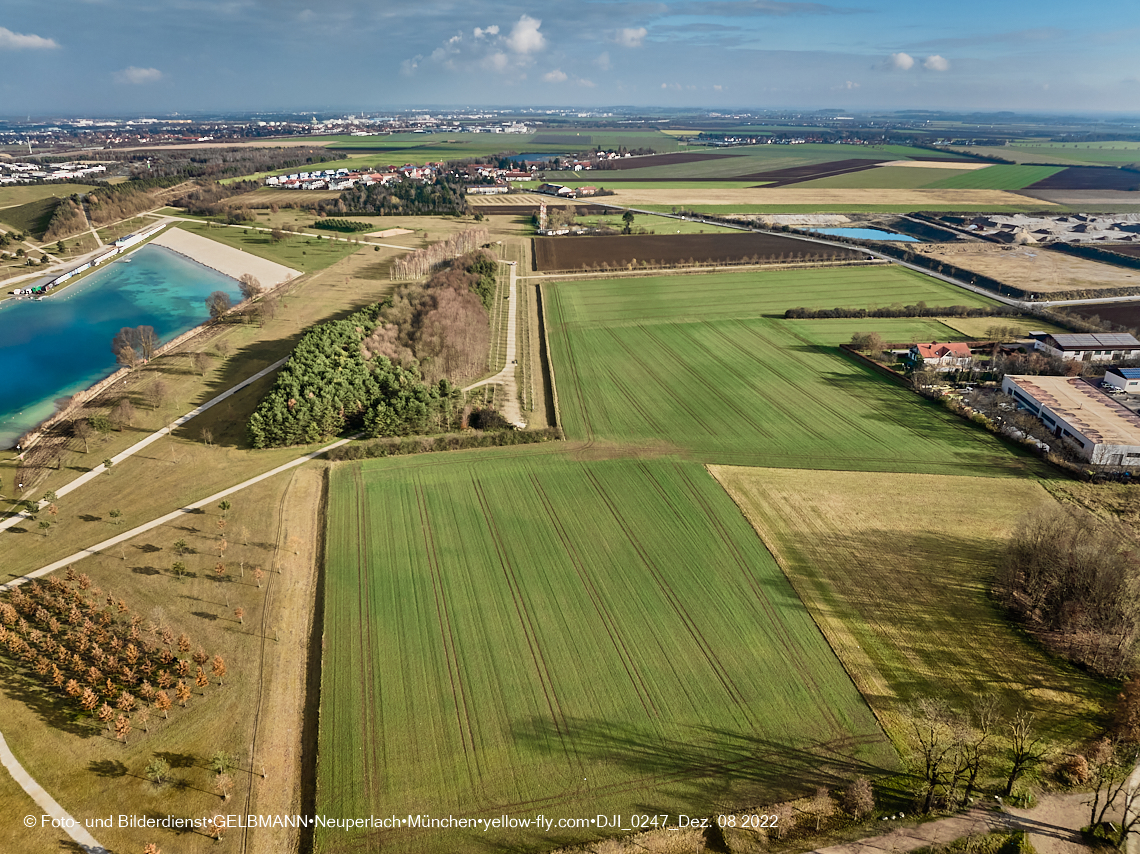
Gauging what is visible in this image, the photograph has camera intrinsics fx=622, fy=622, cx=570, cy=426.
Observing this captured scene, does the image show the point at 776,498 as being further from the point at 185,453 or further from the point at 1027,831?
the point at 185,453

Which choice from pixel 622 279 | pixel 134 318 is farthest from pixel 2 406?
pixel 622 279

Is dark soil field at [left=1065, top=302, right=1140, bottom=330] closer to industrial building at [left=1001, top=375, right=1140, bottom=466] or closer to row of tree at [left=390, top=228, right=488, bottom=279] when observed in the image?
industrial building at [left=1001, top=375, right=1140, bottom=466]

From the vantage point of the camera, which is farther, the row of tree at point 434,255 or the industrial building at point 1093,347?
the row of tree at point 434,255

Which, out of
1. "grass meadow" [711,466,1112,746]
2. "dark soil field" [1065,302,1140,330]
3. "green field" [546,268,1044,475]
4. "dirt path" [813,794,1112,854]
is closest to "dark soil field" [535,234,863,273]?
"green field" [546,268,1044,475]

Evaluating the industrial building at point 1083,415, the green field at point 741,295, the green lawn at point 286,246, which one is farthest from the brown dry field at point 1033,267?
the green lawn at point 286,246

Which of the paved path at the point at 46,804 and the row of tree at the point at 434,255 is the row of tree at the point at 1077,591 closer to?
the paved path at the point at 46,804
